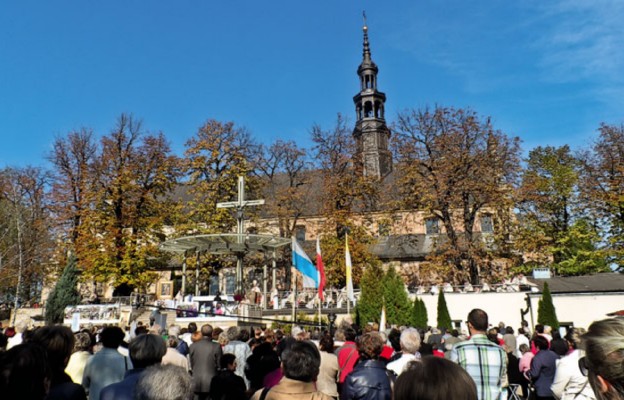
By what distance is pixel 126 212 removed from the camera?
109 ft

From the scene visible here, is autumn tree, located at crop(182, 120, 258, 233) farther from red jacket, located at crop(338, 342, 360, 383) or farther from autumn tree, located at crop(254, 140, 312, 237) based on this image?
red jacket, located at crop(338, 342, 360, 383)

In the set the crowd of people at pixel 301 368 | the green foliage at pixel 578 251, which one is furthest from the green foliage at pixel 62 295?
the green foliage at pixel 578 251

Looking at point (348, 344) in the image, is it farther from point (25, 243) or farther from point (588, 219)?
point (25, 243)

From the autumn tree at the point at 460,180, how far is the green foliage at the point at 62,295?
75.5 ft

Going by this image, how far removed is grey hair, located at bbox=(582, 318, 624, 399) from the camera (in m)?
2.13

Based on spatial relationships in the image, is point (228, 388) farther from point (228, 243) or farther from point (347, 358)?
point (228, 243)

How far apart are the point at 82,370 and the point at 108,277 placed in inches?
1100

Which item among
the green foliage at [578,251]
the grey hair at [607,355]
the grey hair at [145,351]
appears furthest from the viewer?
the green foliage at [578,251]

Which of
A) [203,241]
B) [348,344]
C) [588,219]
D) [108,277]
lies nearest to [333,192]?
[203,241]

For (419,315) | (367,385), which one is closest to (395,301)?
(419,315)

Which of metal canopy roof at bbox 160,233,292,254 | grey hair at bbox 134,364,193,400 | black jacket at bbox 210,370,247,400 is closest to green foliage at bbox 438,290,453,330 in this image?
metal canopy roof at bbox 160,233,292,254

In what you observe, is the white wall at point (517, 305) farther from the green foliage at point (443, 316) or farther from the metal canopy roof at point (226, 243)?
the metal canopy roof at point (226, 243)

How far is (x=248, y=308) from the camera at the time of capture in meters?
24.5

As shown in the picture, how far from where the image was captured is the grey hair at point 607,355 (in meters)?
2.13
